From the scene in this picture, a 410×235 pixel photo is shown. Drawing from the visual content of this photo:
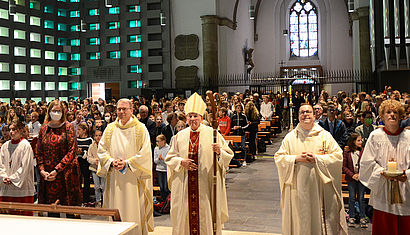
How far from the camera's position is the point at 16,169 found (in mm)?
6270

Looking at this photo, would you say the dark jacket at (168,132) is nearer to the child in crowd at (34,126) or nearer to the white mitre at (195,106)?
the child in crowd at (34,126)

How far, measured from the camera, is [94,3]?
27.7 metres

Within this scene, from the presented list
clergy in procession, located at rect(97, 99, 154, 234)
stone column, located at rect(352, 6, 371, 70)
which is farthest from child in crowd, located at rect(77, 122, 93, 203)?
stone column, located at rect(352, 6, 371, 70)

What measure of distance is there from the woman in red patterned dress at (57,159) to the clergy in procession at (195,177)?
1.56 metres

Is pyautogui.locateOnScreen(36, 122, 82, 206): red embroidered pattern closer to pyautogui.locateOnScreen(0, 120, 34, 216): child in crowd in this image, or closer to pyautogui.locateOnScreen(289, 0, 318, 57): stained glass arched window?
pyautogui.locateOnScreen(0, 120, 34, 216): child in crowd

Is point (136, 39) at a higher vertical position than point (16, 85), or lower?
higher


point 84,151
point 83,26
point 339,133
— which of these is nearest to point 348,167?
point 339,133

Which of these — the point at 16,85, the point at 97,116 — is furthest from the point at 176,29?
the point at 97,116

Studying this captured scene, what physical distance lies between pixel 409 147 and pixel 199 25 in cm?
2168

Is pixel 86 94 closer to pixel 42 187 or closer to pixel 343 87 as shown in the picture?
pixel 343 87

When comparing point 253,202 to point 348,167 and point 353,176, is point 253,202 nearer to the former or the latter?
point 348,167

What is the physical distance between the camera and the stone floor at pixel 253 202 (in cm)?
687

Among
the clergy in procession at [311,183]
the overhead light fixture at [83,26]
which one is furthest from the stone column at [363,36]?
the clergy in procession at [311,183]

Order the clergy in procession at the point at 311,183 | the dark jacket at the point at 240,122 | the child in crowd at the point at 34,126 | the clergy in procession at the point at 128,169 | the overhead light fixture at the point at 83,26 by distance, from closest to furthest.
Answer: the clergy in procession at the point at 311,183 < the clergy in procession at the point at 128,169 < the child in crowd at the point at 34,126 < the dark jacket at the point at 240,122 < the overhead light fixture at the point at 83,26
